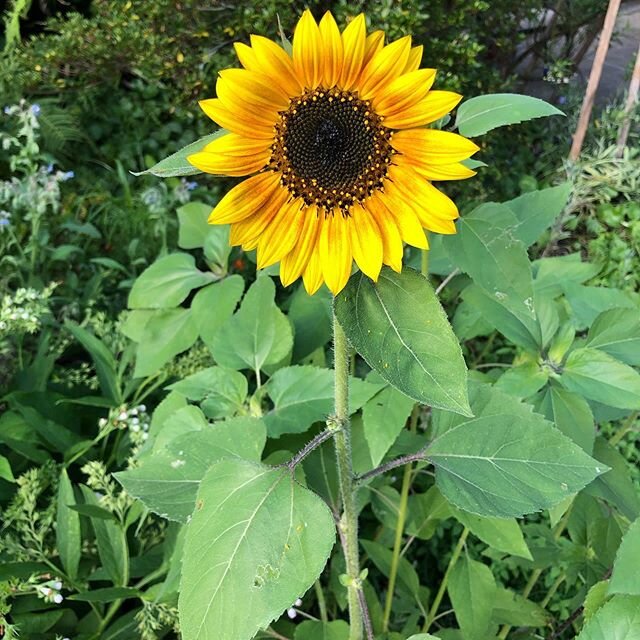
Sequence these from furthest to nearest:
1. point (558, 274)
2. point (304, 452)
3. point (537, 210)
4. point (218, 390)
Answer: point (558, 274) → point (218, 390) → point (537, 210) → point (304, 452)

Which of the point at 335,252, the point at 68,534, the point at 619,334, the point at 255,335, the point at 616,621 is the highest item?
the point at 335,252

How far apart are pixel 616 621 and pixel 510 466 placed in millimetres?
Result: 198

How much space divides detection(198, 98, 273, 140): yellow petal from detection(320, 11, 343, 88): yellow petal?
7cm

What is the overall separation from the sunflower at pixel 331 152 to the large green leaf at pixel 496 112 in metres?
0.12

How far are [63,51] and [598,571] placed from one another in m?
2.23

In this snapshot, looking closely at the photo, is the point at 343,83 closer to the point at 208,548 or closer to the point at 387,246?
the point at 387,246

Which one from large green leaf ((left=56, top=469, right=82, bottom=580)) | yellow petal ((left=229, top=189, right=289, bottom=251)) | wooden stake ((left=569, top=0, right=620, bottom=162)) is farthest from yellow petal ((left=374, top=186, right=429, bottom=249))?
wooden stake ((left=569, top=0, right=620, bottom=162))

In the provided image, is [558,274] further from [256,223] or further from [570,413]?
[256,223]

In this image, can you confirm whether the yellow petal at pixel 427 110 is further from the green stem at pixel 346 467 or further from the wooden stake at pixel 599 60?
the wooden stake at pixel 599 60

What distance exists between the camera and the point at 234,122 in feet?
2.01

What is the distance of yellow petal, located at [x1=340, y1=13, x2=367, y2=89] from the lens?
0.59 m

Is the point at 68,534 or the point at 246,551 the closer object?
the point at 246,551

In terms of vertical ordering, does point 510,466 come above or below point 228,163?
below

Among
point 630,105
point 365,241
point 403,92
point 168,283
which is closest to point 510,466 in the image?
point 365,241
